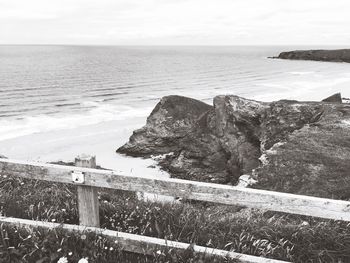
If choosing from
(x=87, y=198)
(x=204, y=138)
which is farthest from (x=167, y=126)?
(x=87, y=198)

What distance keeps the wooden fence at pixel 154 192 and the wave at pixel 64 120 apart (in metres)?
18.6

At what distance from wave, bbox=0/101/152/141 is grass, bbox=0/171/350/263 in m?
18.2

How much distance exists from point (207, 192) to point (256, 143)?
8.38m

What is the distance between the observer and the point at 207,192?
14.4 feet

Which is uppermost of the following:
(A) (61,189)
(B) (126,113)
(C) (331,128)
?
(C) (331,128)

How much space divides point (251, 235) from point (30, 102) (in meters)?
34.8

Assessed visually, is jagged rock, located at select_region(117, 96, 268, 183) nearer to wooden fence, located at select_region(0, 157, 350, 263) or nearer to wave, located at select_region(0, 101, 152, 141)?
wooden fence, located at select_region(0, 157, 350, 263)

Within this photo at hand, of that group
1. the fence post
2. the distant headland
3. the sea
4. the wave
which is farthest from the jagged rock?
the distant headland

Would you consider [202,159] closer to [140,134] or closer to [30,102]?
[140,134]

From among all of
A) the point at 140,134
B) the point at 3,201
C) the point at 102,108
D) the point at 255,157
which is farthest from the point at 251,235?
the point at 102,108

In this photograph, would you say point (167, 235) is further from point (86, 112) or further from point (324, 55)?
point (324, 55)

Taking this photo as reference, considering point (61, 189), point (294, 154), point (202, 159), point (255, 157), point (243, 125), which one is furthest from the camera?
point (202, 159)

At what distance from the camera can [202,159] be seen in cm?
1399

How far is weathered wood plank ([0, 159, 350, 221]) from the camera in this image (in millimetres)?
4055
